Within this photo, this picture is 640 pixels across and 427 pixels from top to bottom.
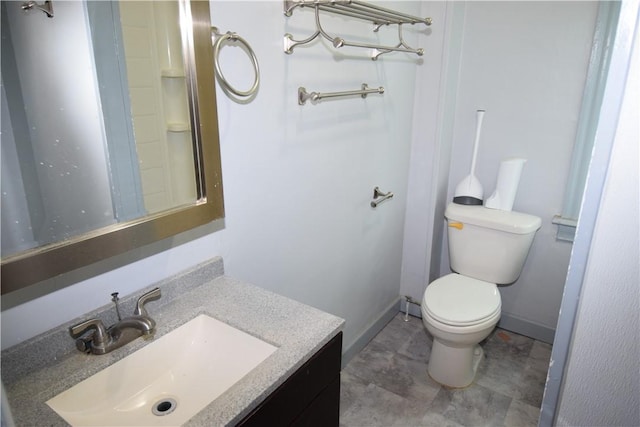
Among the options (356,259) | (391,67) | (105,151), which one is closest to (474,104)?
(391,67)

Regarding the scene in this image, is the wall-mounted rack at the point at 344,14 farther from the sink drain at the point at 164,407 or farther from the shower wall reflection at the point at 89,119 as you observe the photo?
the sink drain at the point at 164,407

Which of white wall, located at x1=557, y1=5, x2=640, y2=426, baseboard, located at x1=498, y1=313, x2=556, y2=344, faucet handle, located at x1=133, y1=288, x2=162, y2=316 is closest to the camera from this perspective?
white wall, located at x1=557, y1=5, x2=640, y2=426

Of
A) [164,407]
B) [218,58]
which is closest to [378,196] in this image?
[218,58]

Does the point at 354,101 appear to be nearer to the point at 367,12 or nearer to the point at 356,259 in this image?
the point at 367,12

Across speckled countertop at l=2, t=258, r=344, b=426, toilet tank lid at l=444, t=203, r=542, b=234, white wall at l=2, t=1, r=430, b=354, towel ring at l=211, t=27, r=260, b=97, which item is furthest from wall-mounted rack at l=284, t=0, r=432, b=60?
toilet tank lid at l=444, t=203, r=542, b=234

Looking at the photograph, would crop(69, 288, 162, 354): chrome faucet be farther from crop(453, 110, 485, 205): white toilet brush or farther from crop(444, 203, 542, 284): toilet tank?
crop(453, 110, 485, 205): white toilet brush

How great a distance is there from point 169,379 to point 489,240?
68.2 inches

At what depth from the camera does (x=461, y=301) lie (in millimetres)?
2090

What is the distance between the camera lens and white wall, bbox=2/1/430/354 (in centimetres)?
127

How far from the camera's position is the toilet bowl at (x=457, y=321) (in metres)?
1.98

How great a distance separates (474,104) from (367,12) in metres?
1.03

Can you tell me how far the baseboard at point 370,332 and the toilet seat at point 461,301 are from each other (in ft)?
1.55

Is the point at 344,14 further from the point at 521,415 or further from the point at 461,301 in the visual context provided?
the point at 521,415

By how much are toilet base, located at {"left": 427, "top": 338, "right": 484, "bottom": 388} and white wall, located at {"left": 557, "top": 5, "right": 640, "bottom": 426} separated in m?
1.39
